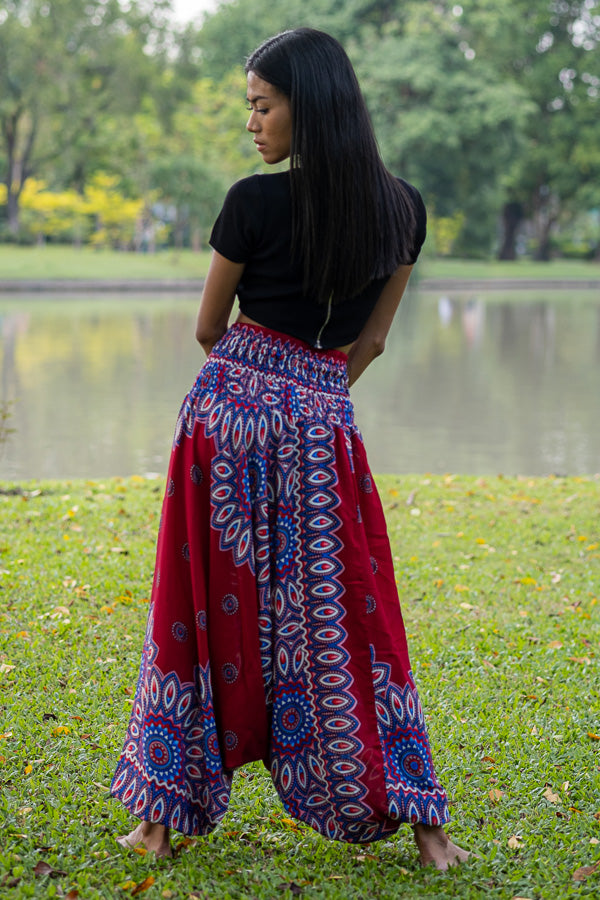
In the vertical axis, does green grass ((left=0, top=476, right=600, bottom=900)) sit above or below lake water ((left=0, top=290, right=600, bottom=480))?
above

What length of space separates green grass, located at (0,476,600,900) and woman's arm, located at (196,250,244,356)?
1302 mm

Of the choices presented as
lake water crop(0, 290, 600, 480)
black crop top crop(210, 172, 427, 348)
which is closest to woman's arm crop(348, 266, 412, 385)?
black crop top crop(210, 172, 427, 348)

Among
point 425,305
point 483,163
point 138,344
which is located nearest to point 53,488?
point 138,344

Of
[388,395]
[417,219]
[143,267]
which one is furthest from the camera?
[143,267]

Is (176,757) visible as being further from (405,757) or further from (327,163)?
(327,163)

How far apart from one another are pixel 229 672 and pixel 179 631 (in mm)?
153

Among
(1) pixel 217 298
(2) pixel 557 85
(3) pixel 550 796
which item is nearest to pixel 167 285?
(2) pixel 557 85

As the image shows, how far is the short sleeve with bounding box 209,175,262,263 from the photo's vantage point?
2.35m

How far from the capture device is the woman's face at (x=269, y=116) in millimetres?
2412

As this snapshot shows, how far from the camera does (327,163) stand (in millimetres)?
2395

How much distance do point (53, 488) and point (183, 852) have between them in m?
4.27

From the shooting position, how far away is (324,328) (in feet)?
Result: 8.42

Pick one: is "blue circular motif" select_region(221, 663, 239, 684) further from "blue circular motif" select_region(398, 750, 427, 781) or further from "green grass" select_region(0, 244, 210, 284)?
"green grass" select_region(0, 244, 210, 284)

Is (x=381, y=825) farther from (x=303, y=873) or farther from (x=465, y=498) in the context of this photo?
(x=465, y=498)
